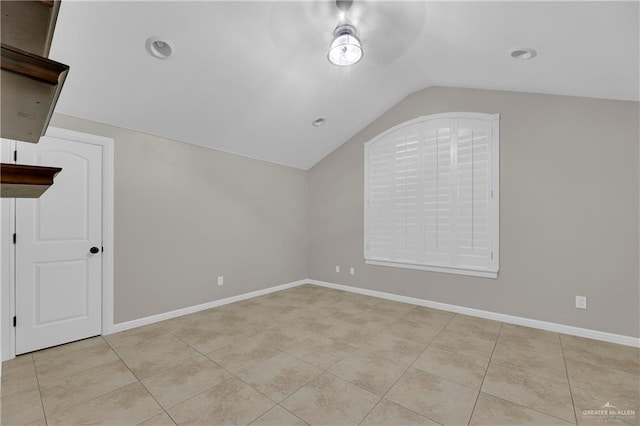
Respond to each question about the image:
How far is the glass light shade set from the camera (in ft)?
8.11

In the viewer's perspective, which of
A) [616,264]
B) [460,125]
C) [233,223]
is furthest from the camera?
[233,223]

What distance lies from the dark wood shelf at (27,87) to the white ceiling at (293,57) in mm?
2004

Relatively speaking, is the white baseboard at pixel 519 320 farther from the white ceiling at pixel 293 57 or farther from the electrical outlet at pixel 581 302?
the white ceiling at pixel 293 57

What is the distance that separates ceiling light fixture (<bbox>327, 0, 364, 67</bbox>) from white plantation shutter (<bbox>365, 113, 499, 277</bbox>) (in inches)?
78.7

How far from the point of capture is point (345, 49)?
8.29ft

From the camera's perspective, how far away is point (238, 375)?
2291 mm

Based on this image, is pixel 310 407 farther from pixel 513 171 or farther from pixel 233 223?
pixel 513 171

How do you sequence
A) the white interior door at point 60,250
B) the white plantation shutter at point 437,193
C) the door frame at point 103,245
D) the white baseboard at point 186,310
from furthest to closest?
the white plantation shutter at point 437,193 < the white baseboard at point 186,310 < the white interior door at point 60,250 < the door frame at point 103,245

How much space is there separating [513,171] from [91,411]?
14.9 ft

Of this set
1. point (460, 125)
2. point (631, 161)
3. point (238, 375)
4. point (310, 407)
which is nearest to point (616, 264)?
point (631, 161)

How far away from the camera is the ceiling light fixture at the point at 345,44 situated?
8.11 ft

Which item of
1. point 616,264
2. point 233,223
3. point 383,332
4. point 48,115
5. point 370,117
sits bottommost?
point 383,332

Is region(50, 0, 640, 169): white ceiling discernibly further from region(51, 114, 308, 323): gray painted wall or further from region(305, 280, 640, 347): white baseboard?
region(305, 280, 640, 347): white baseboard

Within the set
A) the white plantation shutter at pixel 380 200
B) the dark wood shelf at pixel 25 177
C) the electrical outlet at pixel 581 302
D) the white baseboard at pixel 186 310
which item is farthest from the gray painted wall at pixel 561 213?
the dark wood shelf at pixel 25 177
